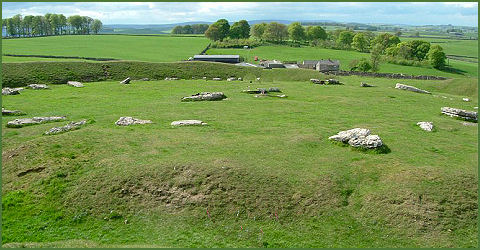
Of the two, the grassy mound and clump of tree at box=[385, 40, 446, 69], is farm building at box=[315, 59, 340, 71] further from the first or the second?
clump of tree at box=[385, 40, 446, 69]

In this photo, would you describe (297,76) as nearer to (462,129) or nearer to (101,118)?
(462,129)

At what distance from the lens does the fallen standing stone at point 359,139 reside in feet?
105

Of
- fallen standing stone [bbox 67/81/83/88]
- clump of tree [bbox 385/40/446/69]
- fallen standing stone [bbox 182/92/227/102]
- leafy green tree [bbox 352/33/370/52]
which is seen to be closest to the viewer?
fallen standing stone [bbox 182/92/227/102]

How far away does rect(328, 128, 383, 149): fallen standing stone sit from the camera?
105 ft

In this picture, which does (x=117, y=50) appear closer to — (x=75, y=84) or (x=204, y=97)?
(x=75, y=84)

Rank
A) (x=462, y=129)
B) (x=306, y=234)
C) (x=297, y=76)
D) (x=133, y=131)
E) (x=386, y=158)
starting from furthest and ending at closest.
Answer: (x=297, y=76) → (x=462, y=129) → (x=133, y=131) → (x=386, y=158) → (x=306, y=234)

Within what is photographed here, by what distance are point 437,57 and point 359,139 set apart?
4904 inches

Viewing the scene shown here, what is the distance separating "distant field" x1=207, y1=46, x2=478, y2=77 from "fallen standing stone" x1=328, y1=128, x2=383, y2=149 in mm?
103491

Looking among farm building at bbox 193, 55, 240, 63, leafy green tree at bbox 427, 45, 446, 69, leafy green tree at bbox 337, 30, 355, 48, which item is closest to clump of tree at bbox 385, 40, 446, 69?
leafy green tree at bbox 427, 45, 446, 69

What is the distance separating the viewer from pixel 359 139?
32750 millimetres

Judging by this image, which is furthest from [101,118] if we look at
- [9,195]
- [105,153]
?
[9,195]

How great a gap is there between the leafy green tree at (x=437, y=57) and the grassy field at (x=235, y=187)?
112 meters

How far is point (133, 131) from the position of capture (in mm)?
36906

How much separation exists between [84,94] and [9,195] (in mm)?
38375
